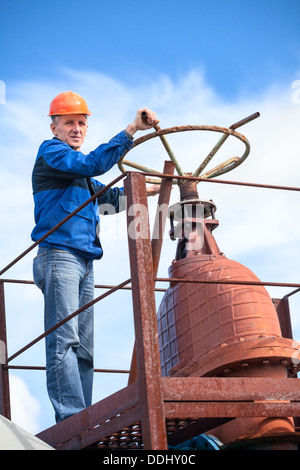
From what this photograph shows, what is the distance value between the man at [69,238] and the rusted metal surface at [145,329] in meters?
0.71

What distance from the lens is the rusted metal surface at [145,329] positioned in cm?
600

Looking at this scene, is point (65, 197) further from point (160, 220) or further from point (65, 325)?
point (65, 325)

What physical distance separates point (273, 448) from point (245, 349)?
0.78m

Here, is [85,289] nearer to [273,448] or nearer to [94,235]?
[94,235]

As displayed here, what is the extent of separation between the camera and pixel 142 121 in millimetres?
6941

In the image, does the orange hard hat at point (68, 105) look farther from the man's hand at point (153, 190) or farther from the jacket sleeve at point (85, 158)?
the man's hand at point (153, 190)

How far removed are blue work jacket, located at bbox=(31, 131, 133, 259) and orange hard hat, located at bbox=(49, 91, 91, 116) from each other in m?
0.34

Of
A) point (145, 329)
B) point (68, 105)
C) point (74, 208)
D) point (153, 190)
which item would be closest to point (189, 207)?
point (153, 190)

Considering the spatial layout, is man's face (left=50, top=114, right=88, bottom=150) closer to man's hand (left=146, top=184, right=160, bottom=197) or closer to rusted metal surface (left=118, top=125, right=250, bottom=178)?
rusted metal surface (left=118, top=125, right=250, bottom=178)

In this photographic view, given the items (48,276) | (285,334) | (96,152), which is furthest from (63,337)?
(285,334)

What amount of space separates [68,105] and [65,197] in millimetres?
899

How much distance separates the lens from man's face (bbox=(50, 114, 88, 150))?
7.80 meters

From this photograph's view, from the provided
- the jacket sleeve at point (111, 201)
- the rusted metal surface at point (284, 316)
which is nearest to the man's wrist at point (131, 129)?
the jacket sleeve at point (111, 201)

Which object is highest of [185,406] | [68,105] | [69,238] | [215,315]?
[68,105]
